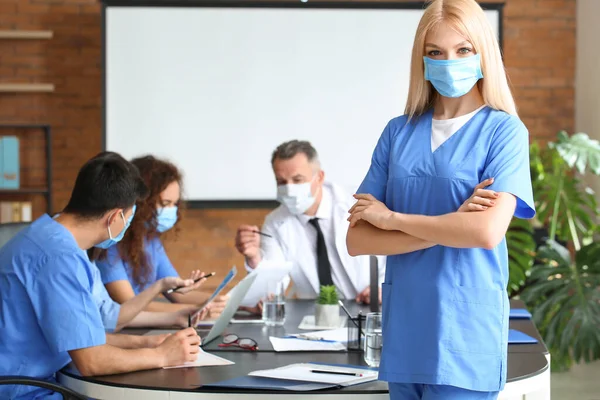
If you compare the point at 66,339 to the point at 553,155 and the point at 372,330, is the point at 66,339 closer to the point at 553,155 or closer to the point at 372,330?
the point at 372,330

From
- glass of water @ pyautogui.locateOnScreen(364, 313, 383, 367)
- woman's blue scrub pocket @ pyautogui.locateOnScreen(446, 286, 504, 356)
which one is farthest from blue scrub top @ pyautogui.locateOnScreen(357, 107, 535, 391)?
glass of water @ pyautogui.locateOnScreen(364, 313, 383, 367)

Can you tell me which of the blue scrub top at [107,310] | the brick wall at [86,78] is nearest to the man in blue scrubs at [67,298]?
the blue scrub top at [107,310]

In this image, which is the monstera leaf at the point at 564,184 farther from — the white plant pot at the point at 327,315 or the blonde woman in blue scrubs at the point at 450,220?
the blonde woman in blue scrubs at the point at 450,220

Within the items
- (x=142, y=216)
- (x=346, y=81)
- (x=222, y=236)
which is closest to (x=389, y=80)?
(x=346, y=81)

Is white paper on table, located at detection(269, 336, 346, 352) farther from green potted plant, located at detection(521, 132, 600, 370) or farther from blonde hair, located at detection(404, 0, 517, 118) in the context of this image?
green potted plant, located at detection(521, 132, 600, 370)

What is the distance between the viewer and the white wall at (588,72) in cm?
559

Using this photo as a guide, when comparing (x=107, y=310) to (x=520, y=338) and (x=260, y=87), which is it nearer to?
(x=520, y=338)

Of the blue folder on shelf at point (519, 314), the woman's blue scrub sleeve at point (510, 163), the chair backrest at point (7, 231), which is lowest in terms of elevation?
the blue folder on shelf at point (519, 314)

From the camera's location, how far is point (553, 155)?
5238mm

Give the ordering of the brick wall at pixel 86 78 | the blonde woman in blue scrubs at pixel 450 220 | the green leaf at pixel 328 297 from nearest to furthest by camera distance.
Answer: the blonde woman in blue scrubs at pixel 450 220
the green leaf at pixel 328 297
the brick wall at pixel 86 78

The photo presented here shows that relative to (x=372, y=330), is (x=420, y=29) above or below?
above

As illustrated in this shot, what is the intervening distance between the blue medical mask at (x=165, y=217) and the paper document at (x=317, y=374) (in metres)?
1.29

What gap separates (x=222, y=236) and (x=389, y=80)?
1.65 meters

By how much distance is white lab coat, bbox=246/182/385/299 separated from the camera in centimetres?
345
